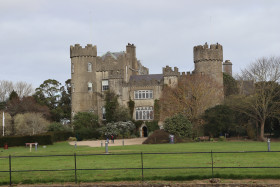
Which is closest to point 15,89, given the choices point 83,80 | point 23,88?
point 23,88

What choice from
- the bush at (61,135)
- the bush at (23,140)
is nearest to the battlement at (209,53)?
the bush at (61,135)

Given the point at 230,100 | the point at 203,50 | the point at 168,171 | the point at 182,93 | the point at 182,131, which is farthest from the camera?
the point at 203,50

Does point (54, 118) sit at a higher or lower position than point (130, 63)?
lower

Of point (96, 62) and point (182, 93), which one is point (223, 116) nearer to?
point (182, 93)

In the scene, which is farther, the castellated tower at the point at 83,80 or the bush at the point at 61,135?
the castellated tower at the point at 83,80

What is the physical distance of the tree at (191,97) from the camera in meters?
58.7

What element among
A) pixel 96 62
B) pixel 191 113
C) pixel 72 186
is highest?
pixel 96 62

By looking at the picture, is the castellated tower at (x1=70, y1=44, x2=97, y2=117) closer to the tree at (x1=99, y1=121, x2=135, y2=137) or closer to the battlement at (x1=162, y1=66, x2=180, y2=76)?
the tree at (x1=99, y1=121, x2=135, y2=137)

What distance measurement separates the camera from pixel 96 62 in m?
72.2

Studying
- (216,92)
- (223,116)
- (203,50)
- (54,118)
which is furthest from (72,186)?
(54,118)

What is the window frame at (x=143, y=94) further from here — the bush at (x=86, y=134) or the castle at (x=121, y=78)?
the bush at (x=86, y=134)

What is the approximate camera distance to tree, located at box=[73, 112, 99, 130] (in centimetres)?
6706

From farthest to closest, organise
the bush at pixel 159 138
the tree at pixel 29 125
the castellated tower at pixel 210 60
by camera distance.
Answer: the castellated tower at pixel 210 60 → the tree at pixel 29 125 → the bush at pixel 159 138

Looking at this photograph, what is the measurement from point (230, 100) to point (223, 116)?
361cm
